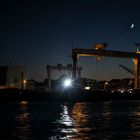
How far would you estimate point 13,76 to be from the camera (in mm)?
142500

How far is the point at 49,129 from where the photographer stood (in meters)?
36.0

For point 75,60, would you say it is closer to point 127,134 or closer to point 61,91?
point 61,91

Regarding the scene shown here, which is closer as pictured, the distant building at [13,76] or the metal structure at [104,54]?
the metal structure at [104,54]

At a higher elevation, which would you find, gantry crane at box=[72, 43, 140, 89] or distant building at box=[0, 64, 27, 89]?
gantry crane at box=[72, 43, 140, 89]

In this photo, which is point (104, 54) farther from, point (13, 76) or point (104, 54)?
point (13, 76)

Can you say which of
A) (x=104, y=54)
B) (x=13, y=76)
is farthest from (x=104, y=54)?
(x=13, y=76)

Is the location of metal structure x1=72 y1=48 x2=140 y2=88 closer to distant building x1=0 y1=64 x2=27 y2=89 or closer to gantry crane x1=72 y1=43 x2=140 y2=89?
gantry crane x1=72 y1=43 x2=140 y2=89

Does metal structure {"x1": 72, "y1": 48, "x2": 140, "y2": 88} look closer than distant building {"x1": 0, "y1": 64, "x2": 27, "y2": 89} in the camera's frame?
Yes

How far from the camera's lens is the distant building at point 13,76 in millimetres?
141125

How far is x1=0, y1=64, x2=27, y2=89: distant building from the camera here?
141m

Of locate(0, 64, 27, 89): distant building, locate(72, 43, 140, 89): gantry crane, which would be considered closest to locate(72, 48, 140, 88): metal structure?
locate(72, 43, 140, 89): gantry crane

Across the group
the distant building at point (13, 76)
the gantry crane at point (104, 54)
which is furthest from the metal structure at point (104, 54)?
the distant building at point (13, 76)

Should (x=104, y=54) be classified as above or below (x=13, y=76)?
above

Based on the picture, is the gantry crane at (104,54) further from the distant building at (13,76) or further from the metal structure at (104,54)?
the distant building at (13,76)
